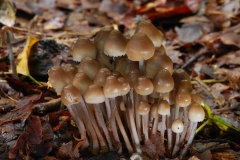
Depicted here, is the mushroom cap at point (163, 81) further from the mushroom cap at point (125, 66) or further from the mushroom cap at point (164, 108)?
the mushroom cap at point (125, 66)

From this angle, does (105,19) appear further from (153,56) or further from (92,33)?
(153,56)

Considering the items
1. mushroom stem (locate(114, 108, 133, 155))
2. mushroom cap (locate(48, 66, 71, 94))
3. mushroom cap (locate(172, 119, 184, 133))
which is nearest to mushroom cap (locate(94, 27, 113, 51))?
mushroom cap (locate(48, 66, 71, 94))

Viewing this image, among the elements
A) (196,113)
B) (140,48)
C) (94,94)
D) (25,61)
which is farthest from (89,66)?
(25,61)

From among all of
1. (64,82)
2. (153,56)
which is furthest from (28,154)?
(153,56)

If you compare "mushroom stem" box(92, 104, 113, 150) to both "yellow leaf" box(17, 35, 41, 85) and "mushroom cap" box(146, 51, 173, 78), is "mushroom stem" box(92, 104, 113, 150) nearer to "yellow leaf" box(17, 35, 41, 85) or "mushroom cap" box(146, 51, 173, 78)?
"mushroom cap" box(146, 51, 173, 78)

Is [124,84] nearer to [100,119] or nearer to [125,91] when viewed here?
[125,91]

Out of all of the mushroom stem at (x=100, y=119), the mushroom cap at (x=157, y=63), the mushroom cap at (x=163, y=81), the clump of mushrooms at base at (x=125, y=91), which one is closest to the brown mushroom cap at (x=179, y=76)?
the clump of mushrooms at base at (x=125, y=91)
